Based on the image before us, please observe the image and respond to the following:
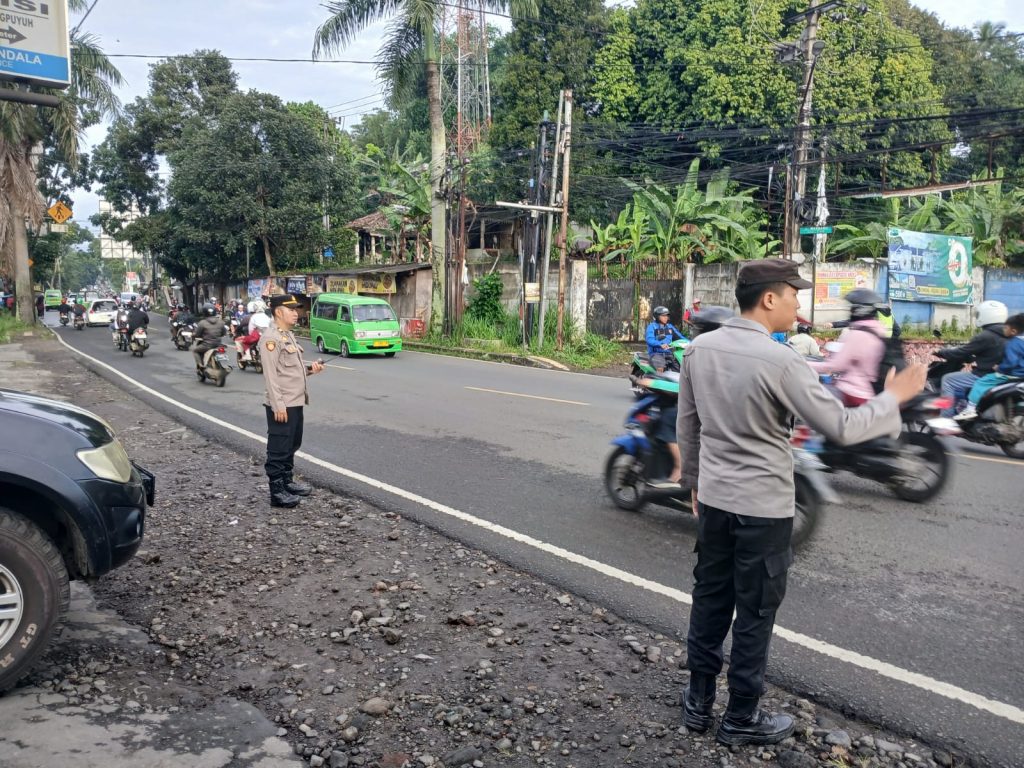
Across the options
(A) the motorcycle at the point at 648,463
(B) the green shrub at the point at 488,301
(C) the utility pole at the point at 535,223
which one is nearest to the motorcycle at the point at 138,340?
(B) the green shrub at the point at 488,301

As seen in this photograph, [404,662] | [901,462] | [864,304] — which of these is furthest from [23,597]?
[864,304]

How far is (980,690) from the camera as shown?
11.3ft

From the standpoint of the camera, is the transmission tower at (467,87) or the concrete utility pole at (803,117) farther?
the transmission tower at (467,87)

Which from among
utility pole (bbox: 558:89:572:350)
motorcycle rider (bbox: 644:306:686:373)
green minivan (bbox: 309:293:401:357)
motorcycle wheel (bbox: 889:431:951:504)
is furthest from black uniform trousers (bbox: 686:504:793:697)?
green minivan (bbox: 309:293:401:357)

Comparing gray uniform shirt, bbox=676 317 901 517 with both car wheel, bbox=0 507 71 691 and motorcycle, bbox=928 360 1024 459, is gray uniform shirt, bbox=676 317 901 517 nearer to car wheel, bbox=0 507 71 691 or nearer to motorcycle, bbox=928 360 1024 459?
car wheel, bbox=0 507 71 691

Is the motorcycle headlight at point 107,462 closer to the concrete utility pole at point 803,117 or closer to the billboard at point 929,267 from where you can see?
the concrete utility pole at point 803,117

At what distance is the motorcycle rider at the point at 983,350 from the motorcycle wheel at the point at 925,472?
2165 mm

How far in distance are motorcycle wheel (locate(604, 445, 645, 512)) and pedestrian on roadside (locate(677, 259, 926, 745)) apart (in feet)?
9.94

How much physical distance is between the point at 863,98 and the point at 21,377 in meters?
27.7

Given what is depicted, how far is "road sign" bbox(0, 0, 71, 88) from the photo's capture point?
10.6 meters

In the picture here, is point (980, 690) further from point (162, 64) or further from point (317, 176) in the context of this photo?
point (162, 64)

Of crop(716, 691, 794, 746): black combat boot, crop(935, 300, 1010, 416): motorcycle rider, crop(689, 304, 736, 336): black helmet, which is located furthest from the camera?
crop(935, 300, 1010, 416): motorcycle rider

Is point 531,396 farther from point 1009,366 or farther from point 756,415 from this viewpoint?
point 756,415

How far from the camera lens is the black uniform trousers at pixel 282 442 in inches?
247
